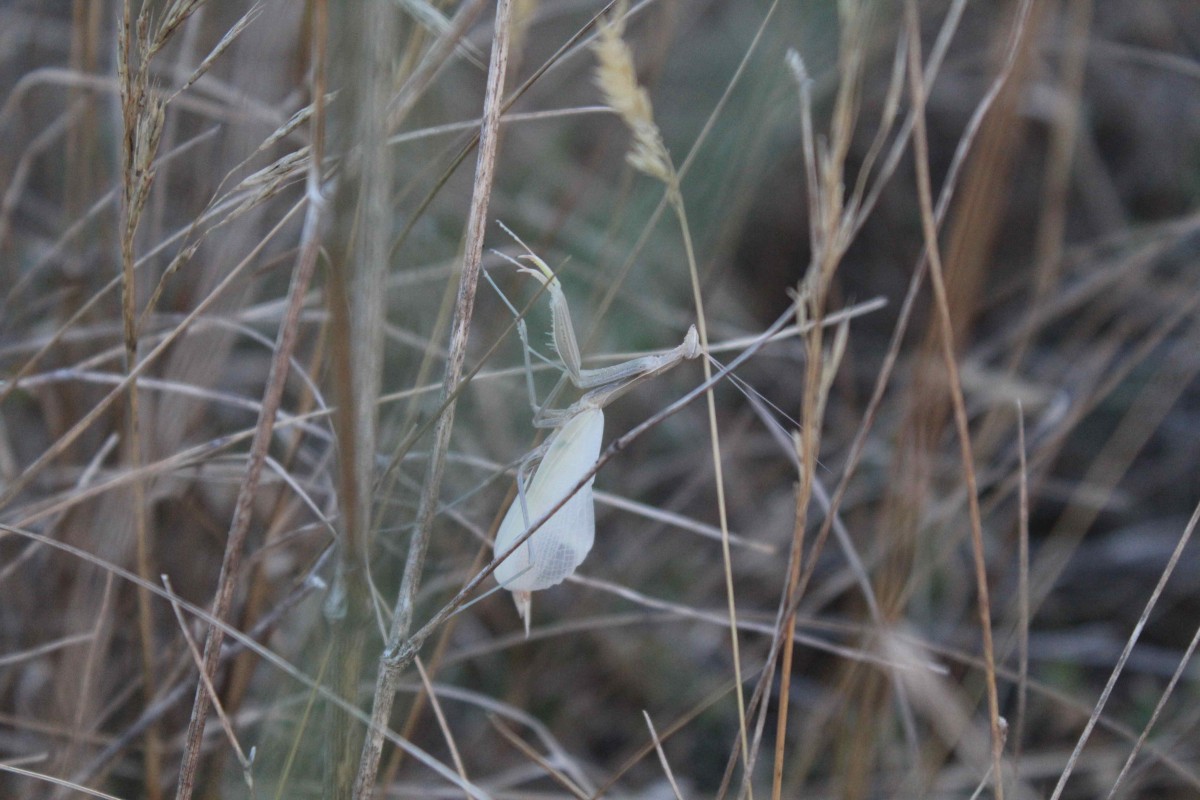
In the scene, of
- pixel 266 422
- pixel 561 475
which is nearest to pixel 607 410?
pixel 561 475

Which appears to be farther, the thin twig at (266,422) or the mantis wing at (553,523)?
the mantis wing at (553,523)

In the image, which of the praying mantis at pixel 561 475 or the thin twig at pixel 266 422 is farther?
the praying mantis at pixel 561 475

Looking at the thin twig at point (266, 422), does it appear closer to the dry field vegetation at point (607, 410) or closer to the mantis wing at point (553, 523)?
the dry field vegetation at point (607, 410)

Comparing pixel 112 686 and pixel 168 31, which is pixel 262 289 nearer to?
pixel 112 686

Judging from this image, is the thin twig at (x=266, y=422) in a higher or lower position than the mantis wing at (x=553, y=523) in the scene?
higher

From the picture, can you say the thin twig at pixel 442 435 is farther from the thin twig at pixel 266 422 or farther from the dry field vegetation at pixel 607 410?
the thin twig at pixel 266 422

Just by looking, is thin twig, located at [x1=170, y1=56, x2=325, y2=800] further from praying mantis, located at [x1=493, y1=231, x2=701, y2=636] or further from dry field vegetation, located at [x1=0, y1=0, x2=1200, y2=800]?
praying mantis, located at [x1=493, y1=231, x2=701, y2=636]

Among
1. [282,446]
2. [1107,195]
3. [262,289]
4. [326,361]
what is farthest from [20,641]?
[1107,195]

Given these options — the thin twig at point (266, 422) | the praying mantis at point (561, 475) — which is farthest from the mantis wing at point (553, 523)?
the thin twig at point (266, 422)
